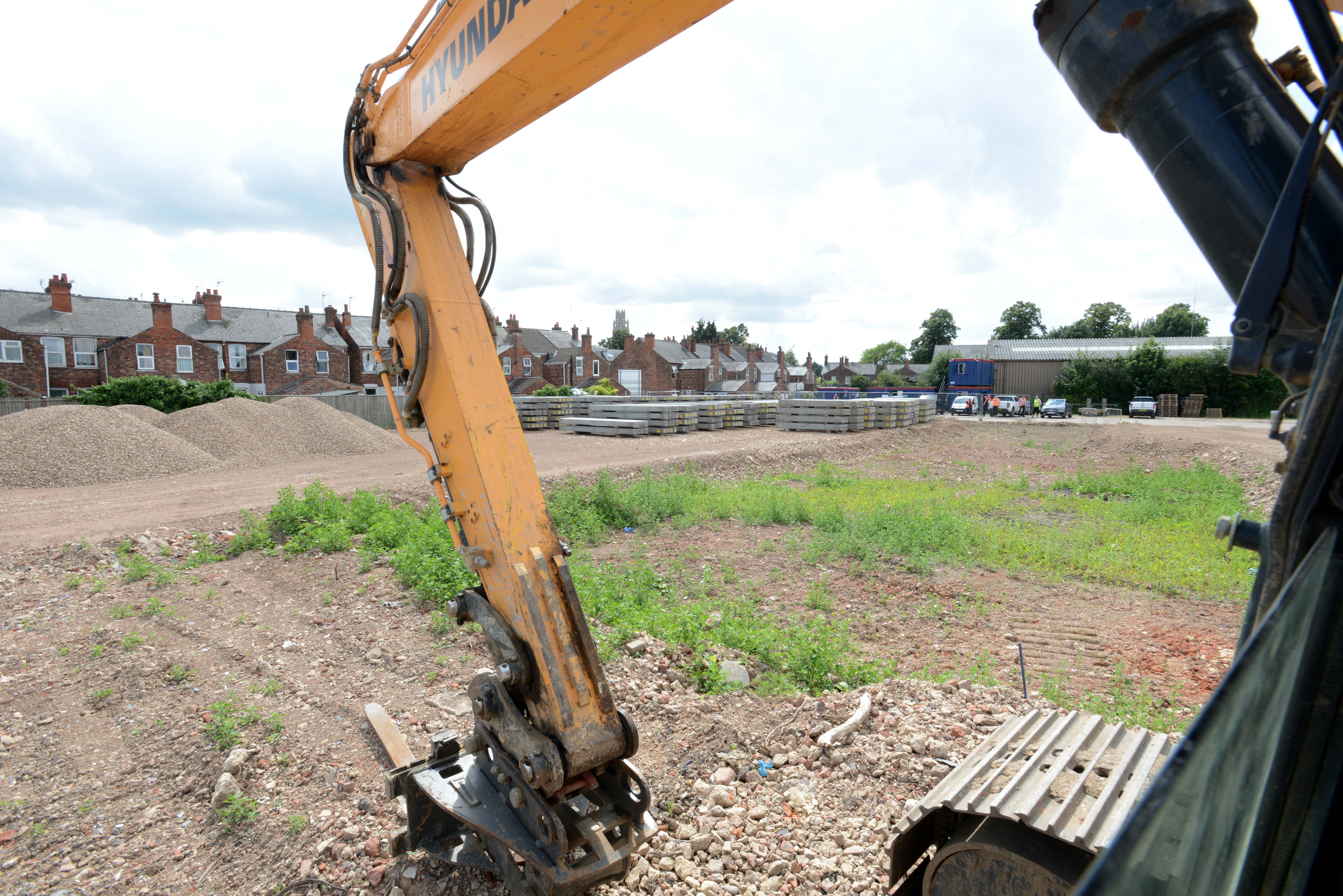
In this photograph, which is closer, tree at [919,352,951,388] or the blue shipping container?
the blue shipping container

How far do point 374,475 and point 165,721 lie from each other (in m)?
10.2

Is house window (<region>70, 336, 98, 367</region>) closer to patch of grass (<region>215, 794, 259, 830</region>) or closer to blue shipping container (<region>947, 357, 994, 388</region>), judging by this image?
patch of grass (<region>215, 794, 259, 830</region>)

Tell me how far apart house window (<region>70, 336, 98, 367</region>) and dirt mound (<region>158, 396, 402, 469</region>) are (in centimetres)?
2300

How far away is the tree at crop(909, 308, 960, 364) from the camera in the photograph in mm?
85062

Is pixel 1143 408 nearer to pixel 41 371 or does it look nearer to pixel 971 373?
pixel 971 373

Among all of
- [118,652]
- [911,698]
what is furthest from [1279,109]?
[118,652]

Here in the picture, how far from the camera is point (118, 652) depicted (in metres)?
5.89

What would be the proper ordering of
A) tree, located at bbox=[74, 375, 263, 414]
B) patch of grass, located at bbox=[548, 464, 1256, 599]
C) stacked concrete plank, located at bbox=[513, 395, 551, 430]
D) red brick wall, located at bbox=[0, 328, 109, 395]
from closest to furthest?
patch of grass, located at bbox=[548, 464, 1256, 599]
tree, located at bbox=[74, 375, 263, 414]
stacked concrete plank, located at bbox=[513, 395, 551, 430]
red brick wall, located at bbox=[0, 328, 109, 395]

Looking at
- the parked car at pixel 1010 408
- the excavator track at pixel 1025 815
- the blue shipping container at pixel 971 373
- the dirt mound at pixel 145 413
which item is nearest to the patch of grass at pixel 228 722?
the excavator track at pixel 1025 815

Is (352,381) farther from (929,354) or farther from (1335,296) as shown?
(929,354)

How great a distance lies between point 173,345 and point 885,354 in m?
97.1

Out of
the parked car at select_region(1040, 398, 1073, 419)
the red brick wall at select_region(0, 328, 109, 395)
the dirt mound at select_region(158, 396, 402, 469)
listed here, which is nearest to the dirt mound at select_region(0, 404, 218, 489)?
the dirt mound at select_region(158, 396, 402, 469)

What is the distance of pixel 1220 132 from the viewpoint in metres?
1.41

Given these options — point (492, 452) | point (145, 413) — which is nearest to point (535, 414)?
point (145, 413)
